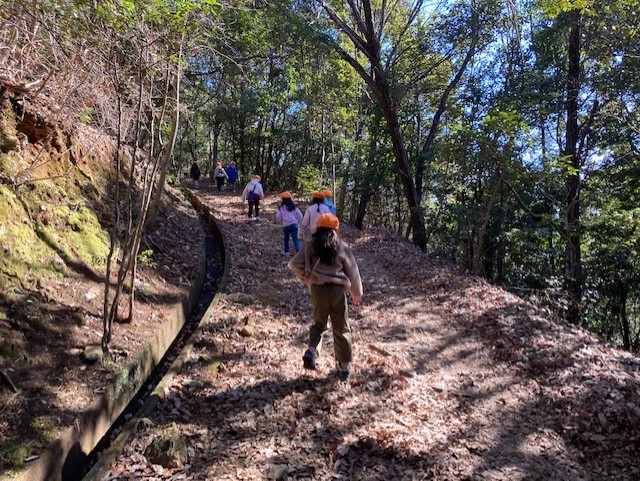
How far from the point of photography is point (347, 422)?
4.40 metres

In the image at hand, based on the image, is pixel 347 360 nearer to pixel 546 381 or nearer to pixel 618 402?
pixel 546 381

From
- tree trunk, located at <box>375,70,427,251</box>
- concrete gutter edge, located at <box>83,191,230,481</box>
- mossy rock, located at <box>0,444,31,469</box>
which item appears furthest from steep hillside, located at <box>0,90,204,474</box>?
tree trunk, located at <box>375,70,427,251</box>

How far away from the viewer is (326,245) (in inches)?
187

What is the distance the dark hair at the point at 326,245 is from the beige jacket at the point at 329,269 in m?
0.05

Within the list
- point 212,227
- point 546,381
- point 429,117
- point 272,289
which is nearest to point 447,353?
point 546,381

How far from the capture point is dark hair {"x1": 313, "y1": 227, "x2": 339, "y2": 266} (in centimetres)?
477

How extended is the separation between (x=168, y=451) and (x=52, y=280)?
3.54 m

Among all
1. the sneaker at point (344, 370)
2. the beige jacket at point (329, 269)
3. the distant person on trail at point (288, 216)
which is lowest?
the sneaker at point (344, 370)

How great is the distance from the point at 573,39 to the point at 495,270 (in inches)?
316

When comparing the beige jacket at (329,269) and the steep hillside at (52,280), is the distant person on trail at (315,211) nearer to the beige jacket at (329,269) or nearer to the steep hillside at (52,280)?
the steep hillside at (52,280)

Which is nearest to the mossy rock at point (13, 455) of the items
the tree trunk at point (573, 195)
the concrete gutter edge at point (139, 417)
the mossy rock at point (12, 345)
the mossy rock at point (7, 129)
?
the concrete gutter edge at point (139, 417)

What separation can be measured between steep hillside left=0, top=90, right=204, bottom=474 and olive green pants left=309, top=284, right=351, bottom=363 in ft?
8.56

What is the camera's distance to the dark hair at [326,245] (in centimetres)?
477

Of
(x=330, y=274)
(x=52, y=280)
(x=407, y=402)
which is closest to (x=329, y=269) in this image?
(x=330, y=274)
